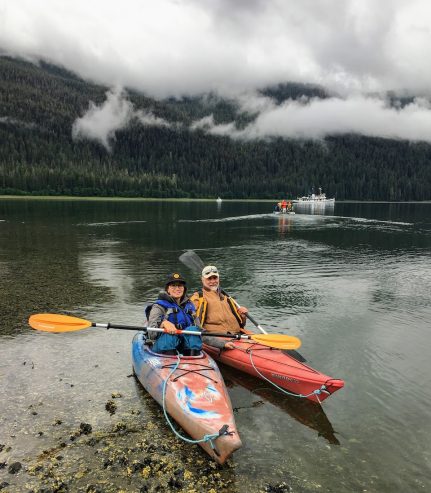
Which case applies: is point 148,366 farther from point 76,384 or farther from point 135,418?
point 76,384

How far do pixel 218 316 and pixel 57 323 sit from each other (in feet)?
18.7

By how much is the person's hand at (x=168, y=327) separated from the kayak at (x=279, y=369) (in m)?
2.56

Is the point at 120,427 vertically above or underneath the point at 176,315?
underneath

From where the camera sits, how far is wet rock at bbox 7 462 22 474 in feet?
28.5

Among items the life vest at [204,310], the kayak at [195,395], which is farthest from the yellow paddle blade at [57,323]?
the life vest at [204,310]

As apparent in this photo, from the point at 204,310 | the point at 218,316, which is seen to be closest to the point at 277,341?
the point at 218,316

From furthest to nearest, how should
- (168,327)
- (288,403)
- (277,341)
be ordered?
(277,341) → (168,327) → (288,403)

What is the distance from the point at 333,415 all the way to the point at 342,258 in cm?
3107

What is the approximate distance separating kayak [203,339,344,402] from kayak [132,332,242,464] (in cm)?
172

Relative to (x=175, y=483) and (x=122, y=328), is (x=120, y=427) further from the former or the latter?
(x=122, y=328)

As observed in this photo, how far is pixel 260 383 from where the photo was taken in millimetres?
13234

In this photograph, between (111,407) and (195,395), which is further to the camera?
(111,407)

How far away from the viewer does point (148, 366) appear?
12.2 meters

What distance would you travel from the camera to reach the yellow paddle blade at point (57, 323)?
13883 mm
